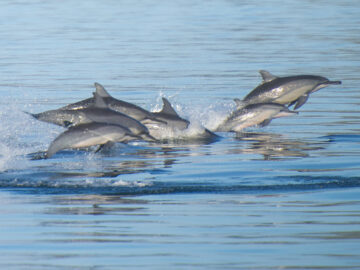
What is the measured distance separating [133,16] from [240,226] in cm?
4211

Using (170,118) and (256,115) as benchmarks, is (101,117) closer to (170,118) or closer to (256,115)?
(170,118)

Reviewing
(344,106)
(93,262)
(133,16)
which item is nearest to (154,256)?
(93,262)

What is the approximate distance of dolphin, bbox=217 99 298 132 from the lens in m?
17.0

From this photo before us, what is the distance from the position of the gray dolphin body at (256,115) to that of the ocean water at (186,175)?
254 mm

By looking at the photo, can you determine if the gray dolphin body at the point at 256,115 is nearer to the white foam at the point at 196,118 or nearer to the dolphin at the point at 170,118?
the white foam at the point at 196,118

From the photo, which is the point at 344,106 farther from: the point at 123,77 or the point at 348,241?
the point at 348,241

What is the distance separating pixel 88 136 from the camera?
42.2 feet

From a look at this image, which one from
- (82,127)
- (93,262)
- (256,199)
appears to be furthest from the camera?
(82,127)

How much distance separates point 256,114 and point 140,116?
2836 mm

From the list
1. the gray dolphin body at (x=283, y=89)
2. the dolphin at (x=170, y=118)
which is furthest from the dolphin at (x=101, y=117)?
the gray dolphin body at (x=283, y=89)

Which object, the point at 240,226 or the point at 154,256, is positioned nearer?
the point at 154,256

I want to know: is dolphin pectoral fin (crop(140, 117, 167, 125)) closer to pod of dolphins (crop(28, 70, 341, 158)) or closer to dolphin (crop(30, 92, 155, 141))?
pod of dolphins (crop(28, 70, 341, 158))

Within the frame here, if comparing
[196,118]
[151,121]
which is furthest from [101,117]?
[196,118]

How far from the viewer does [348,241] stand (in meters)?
8.85
